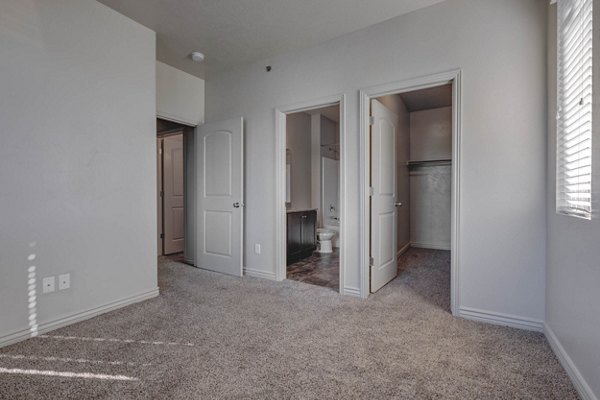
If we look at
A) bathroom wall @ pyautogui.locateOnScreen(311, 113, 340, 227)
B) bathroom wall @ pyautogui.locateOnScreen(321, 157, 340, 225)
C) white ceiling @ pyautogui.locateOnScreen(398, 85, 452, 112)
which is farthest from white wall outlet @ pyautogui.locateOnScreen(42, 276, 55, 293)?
white ceiling @ pyautogui.locateOnScreen(398, 85, 452, 112)

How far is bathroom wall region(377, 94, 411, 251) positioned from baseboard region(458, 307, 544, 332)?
2.45m

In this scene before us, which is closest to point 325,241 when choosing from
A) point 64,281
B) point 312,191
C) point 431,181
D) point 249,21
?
point 312,191

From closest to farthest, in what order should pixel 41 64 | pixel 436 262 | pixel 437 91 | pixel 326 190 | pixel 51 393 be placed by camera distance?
pixel 51 393, pixel 41 64, pixel 436 262, pixel 437 91, pixel 326 190

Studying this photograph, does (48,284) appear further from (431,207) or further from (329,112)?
(431,207)

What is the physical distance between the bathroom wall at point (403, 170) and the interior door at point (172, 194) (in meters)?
3.59

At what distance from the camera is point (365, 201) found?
287 cm

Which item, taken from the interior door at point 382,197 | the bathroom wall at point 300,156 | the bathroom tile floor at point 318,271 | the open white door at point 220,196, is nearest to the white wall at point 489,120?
the interior door at point 382,197

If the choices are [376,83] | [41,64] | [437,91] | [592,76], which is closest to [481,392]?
[592,76]

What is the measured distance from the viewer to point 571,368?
161cm

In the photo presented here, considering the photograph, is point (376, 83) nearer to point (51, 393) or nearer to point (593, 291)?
point (593, 291)

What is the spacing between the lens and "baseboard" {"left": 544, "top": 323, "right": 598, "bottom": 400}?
142 centimetres

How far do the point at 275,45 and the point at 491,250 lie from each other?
2802mm

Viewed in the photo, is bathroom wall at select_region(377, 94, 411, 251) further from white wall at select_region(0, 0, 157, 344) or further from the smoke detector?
white wall at select_region(0, 0, 157, 344)

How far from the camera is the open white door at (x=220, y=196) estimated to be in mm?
3666
